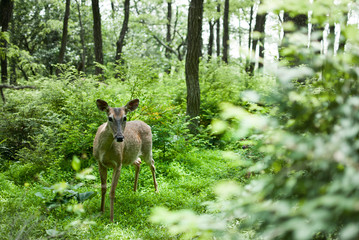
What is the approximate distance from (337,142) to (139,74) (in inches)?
271

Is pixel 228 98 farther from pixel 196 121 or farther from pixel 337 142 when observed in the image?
pixel 337 142

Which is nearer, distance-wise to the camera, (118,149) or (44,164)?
(118,149)

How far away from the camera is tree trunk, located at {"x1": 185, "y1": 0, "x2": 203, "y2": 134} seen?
29.0 feet

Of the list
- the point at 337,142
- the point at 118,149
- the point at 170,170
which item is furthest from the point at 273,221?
the point at 170,170

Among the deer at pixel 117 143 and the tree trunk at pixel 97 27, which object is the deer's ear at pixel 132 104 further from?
the tree trunk at pixel 97 27

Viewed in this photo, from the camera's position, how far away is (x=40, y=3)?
85.0ft

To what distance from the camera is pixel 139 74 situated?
306 inches

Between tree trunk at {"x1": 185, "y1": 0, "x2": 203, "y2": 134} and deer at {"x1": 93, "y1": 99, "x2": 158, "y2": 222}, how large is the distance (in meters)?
2.90

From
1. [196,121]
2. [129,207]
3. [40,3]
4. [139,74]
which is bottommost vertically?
[129,207]

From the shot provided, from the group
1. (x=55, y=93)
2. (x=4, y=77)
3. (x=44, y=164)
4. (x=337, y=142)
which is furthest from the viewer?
(x=4, y=77)

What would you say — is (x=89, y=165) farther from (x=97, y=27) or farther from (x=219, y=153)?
(x=97, y=27)

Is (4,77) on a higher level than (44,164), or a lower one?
higher

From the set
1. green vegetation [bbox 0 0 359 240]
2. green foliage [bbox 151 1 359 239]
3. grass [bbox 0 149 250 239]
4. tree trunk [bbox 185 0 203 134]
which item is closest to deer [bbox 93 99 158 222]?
grass [bbox 0 149 250 239]

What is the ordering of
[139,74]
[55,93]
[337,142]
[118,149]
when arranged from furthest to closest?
1. [55,93]
2. [139,74]
3. [118,149]
4. [337,142]
